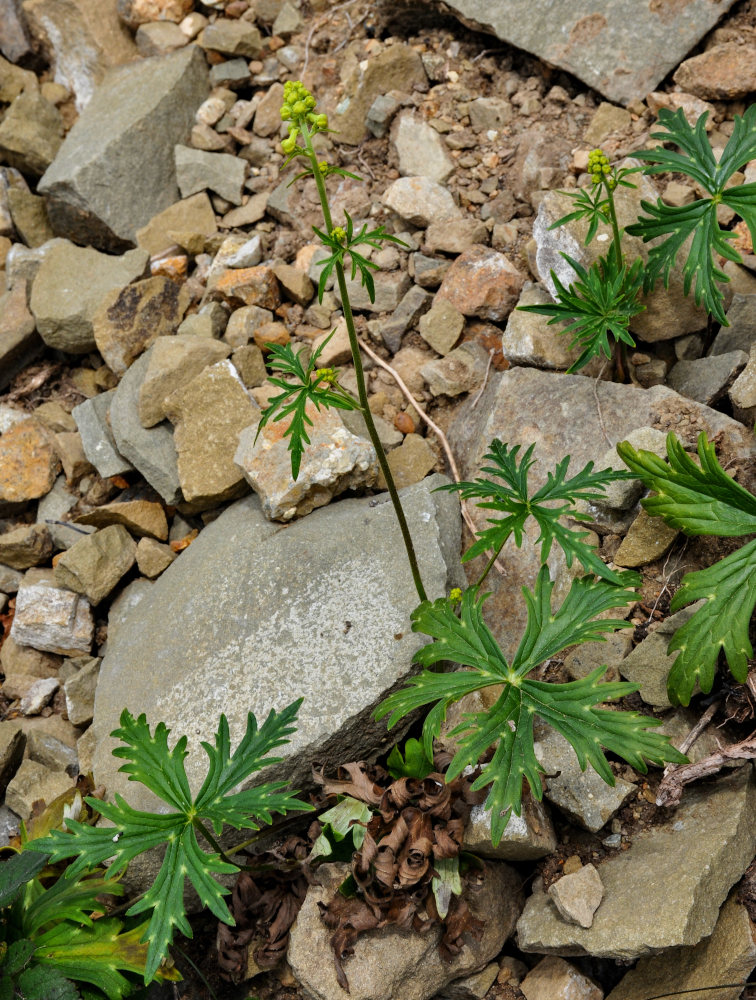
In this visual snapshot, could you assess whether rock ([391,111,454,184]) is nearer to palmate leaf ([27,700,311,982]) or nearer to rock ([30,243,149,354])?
rock ([30,243,149,354])

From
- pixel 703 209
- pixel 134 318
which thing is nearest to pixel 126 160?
pixel 134 318

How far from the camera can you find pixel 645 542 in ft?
9.63

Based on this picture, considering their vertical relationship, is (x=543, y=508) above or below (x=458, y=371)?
above

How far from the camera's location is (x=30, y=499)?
421 centimetres

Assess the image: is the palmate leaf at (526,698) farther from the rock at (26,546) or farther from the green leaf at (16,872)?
the rock at (26,546)

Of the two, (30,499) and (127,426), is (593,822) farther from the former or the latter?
(30,499)

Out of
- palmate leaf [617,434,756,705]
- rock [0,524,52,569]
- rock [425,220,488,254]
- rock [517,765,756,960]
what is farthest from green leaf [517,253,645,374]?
rock [0,524,52,569]

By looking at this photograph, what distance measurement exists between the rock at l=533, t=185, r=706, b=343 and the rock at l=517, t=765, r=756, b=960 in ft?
5.57

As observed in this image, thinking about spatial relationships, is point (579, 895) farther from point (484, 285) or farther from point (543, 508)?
point (484, 285)

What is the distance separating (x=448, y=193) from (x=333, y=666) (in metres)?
2.39

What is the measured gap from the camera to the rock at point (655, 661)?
2734mm

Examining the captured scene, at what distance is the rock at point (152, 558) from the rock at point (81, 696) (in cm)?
48

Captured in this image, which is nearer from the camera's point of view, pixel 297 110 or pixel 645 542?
pixel 297 110

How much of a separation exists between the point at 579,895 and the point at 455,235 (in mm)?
2819
